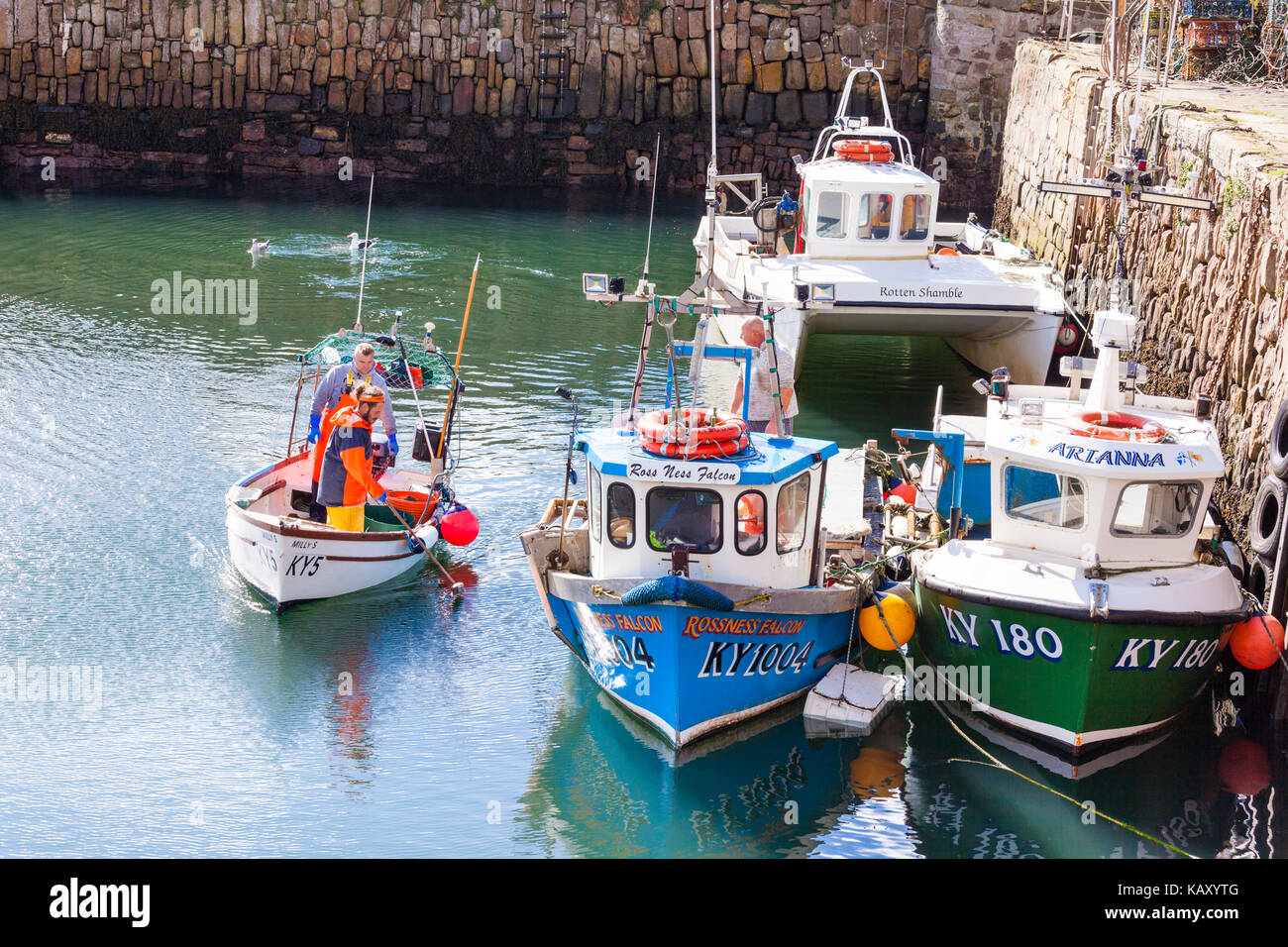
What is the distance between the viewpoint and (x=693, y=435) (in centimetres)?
888

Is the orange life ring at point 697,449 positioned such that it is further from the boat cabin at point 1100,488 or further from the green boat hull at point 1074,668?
the boat cabin at point 1100,488

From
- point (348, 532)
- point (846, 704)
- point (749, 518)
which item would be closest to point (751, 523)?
point (749, 518)

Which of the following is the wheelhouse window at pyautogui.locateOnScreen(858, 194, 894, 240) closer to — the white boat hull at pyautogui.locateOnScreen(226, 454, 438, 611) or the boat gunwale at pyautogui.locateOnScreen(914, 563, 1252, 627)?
the white boat hull at pyautogui.locateOnScreen(226, 454, 438, 611)

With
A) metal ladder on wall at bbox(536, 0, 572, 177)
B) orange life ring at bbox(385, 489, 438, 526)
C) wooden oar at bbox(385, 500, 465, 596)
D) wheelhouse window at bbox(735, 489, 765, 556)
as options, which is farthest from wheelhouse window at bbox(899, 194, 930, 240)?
metal ladder on wall at bbox(536, 0, 572, 177)

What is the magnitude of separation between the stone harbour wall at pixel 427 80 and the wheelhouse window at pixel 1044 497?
18546 millimetres

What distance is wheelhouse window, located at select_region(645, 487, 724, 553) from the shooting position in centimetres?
885

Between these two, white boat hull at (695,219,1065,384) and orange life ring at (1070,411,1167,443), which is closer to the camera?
orange life ring at (1070,411,1167,443)

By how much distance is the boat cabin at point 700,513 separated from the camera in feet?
28.7

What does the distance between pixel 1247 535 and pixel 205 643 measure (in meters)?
6.99

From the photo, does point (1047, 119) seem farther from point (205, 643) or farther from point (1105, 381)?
point (205, 643)

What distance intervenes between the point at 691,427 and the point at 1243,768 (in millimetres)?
3863

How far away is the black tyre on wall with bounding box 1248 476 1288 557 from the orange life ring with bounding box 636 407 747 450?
10.7ft

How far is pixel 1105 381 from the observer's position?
30.9 feet

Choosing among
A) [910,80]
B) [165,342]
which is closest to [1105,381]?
[165,342]
